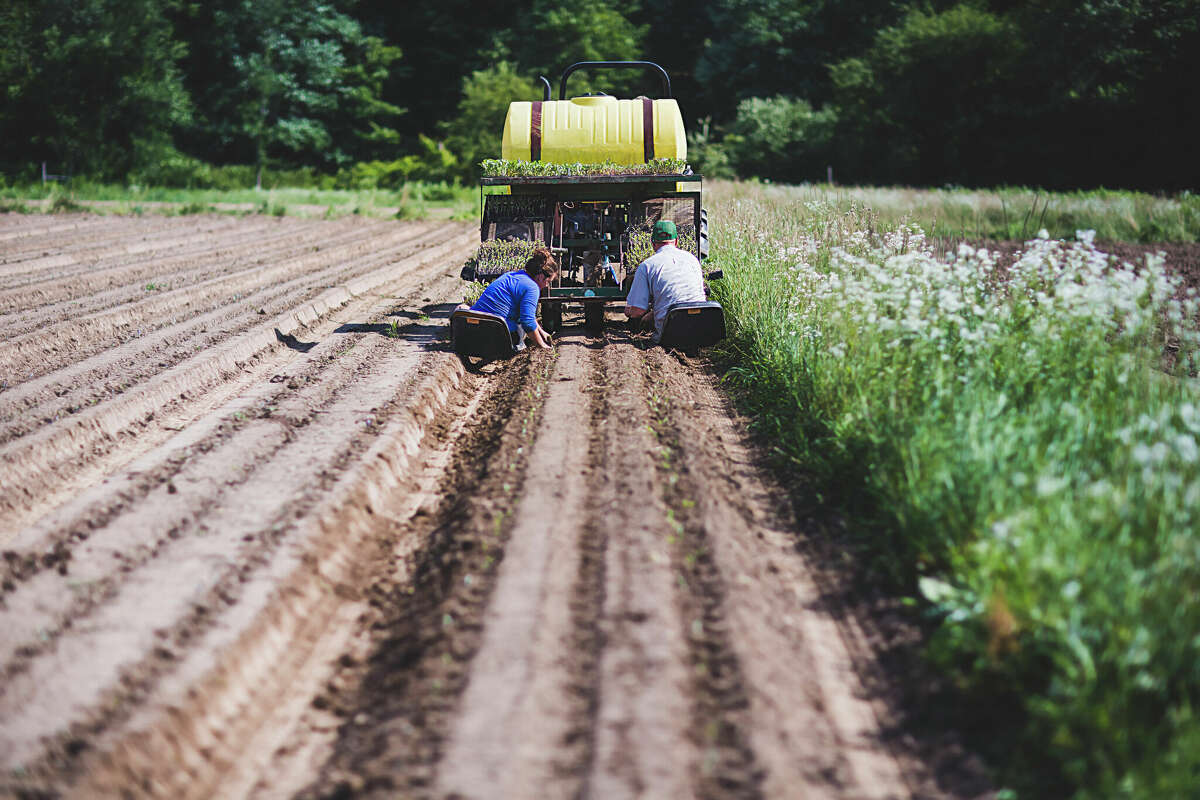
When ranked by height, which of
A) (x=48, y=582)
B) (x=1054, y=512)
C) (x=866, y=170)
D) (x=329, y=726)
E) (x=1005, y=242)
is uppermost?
(x=866, y=170)

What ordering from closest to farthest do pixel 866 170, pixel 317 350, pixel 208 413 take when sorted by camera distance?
1. pixel 208 413
2. pixel 317 350
3. pixel 866 170

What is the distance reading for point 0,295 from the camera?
37.4 feet

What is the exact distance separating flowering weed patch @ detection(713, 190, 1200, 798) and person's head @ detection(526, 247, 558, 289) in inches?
93.4

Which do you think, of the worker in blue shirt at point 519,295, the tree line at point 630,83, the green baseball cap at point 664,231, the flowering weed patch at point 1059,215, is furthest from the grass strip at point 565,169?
the tree line at point 630,83

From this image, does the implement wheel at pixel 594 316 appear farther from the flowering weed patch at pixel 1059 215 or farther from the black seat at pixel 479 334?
the flowering weed patch at pixel 1059 215

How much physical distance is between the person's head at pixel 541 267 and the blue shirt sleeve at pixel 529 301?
111 millimetres

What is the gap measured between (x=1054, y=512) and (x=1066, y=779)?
3.76 ft

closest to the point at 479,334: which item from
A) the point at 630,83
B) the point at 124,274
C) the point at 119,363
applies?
the point at 119,363

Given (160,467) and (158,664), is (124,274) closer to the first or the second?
(160,467)

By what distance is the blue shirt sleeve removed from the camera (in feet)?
29.1

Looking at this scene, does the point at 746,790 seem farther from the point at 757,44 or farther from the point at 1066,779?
the point at 757,44

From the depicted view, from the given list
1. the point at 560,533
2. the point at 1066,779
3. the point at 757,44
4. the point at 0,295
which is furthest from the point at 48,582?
the point at 757,44

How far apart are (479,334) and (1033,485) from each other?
18.4ft

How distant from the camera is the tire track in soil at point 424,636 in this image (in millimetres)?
3301
